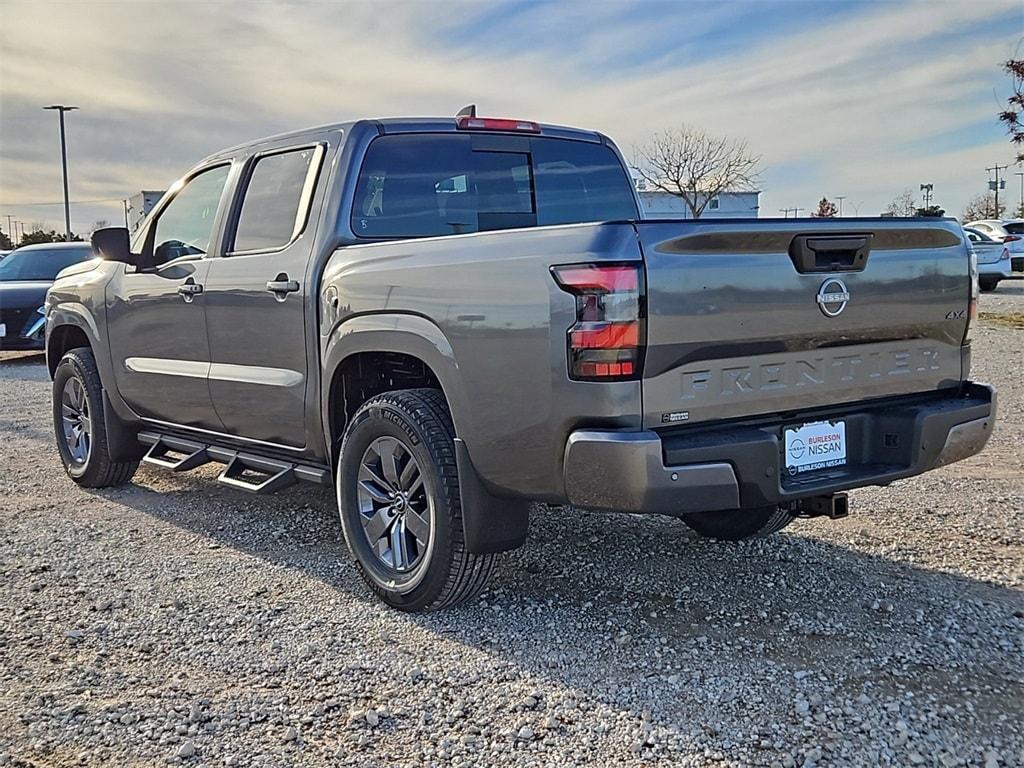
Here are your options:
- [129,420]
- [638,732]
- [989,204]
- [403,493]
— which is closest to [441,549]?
[403,493]

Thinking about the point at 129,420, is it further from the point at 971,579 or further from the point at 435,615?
the point at 971,579

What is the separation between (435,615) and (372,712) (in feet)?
2.77

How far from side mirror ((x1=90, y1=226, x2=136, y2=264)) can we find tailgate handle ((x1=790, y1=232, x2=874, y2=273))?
3.85 meters

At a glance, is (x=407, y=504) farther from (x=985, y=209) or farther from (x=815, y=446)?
(x=985, y=209)

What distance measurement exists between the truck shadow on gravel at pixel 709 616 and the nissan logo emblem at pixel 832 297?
1199 mm

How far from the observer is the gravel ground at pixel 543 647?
9.82 ft

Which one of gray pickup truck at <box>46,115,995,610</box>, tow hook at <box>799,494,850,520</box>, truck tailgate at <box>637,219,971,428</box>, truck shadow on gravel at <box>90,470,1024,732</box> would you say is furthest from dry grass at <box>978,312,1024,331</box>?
tow hook at <box>799,494,850,520</box>

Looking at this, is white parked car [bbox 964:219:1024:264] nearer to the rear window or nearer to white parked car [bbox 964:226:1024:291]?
white parked car [bbox 964:226:1024:291]

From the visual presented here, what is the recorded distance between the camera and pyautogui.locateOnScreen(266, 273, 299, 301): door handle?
14.6ft

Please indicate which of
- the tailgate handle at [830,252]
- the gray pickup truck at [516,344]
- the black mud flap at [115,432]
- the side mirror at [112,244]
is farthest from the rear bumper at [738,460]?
the black mud flap at [115,432]

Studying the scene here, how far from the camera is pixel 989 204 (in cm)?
5859

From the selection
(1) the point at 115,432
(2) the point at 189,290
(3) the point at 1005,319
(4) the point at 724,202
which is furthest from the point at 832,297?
(4) the point at 724,202

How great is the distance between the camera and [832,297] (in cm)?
354

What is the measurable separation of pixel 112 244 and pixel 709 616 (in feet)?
12.6
